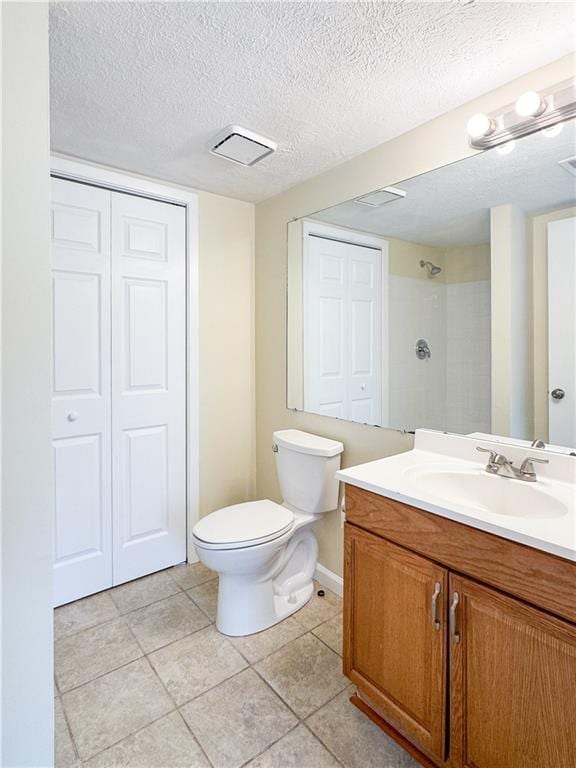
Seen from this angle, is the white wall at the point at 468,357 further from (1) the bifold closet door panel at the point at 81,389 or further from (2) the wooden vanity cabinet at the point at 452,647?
(1) the bifold closet door panel at the point at 81,389

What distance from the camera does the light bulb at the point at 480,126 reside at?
138cm

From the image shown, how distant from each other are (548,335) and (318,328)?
44.6 inches

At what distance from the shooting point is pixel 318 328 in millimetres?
2225

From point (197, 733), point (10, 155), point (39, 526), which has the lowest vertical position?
point (197, 733)

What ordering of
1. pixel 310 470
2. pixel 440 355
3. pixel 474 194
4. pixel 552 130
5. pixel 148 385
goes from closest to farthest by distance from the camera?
pixel 552 130, pixel 474 194, pixel 440 355, pixel 310 470, pixel 148 385

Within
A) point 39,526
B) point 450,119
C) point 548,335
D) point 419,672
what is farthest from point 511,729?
point 450,119

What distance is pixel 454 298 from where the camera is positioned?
1.60m

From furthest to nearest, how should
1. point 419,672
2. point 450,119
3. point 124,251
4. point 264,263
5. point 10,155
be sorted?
1. point 264,263
2. point 124,251
3. point 450,119
4. point 419,672
5. point 10,155

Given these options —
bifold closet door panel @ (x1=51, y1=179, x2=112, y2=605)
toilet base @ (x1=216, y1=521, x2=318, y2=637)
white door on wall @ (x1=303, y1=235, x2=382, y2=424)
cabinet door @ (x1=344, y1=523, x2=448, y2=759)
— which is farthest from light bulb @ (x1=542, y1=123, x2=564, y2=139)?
bifold closet door panel @ (x1=51, y1=179, x2=112, y2=605)

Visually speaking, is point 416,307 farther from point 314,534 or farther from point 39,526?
point 39,526

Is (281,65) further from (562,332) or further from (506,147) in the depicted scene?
(562,332)

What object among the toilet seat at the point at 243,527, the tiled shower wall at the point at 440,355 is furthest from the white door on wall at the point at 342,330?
the toilet seat at the point at 243,527

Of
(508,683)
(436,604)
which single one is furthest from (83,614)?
(508,683)

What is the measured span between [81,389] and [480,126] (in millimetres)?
2019
